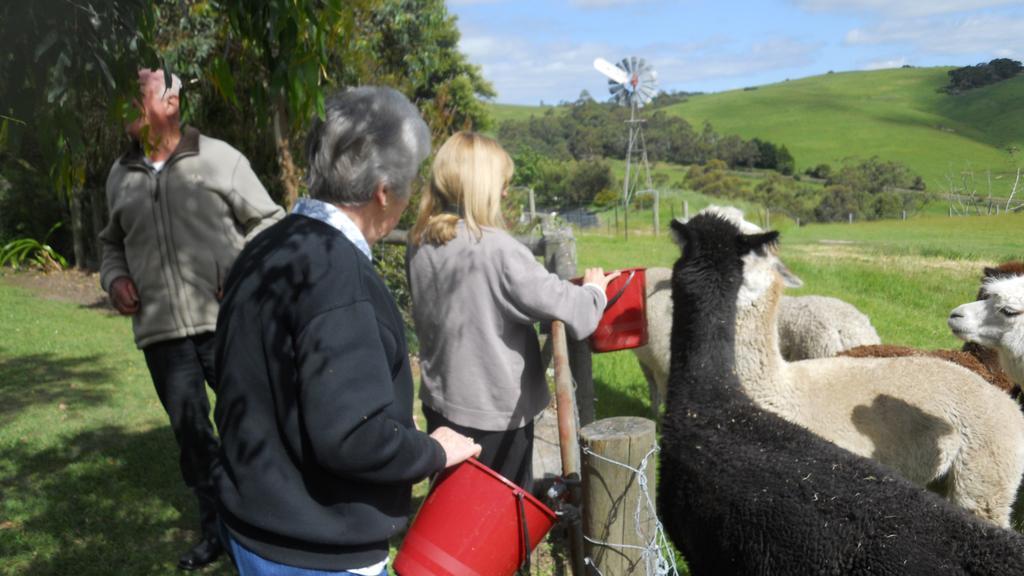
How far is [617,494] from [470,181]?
116cm

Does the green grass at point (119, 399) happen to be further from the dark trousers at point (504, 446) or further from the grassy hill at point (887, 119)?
the dark trousers at point (504, 446)

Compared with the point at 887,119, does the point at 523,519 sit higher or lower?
lower

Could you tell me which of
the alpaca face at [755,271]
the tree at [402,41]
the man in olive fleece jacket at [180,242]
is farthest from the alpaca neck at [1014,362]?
the tree at [402,41]

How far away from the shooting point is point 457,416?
282 centimetres

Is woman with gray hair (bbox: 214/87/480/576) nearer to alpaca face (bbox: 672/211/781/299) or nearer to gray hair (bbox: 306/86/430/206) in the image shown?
gray hair (bbox: 306/86/430/206)

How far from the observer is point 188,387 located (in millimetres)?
3492

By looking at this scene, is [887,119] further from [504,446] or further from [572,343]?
[504,446]

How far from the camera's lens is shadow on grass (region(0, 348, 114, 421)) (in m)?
6.86

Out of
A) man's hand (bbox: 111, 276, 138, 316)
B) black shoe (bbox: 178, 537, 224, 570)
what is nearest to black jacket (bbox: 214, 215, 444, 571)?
man's hand (bbox: 111, 276, 138, 316)

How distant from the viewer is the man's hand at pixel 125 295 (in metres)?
3.46

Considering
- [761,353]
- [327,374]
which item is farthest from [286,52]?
[761,353]

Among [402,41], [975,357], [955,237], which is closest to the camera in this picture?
[975,357]

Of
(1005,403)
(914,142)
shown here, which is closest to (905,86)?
(914,142)

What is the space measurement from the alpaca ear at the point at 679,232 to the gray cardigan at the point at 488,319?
0.68 m
